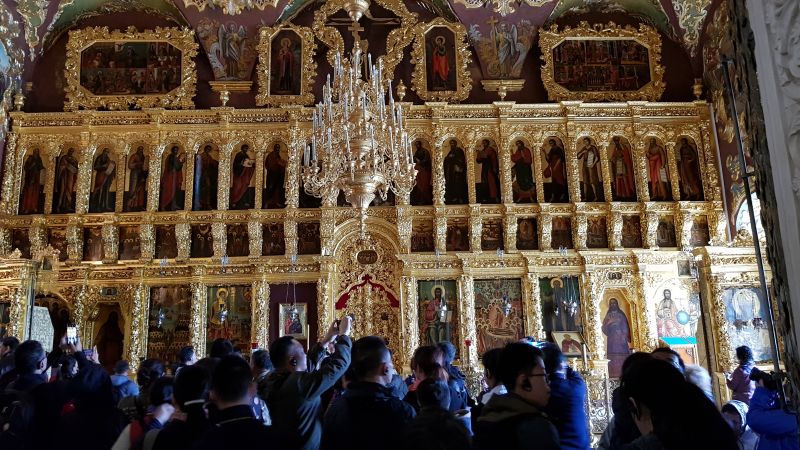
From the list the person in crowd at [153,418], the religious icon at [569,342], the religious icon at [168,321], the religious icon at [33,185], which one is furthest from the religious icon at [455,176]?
the person in crowd at [153,418]

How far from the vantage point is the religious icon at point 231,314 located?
42.2 ft

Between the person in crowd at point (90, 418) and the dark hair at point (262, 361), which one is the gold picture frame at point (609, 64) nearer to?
the dark hair at point (262, 361)

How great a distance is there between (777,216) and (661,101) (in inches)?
499

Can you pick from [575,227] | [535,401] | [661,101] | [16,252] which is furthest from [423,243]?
[535,401]

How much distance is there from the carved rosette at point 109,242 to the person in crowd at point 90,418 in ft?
31.7

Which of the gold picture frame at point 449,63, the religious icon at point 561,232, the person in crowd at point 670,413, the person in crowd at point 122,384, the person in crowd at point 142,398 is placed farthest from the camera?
the gold picture frame at point 449,63

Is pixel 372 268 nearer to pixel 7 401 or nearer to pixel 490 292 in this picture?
pixel 490 292

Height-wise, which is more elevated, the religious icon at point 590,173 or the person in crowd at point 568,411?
the religious icon at point 590,173

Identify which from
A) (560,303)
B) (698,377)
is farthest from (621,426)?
(560,303)

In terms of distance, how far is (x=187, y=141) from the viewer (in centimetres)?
1369

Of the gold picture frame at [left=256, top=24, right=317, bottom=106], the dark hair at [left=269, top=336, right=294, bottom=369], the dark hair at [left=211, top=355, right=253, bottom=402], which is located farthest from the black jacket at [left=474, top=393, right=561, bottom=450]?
the gold picture frame at [left=256, top=24, right=317, bottom=106]

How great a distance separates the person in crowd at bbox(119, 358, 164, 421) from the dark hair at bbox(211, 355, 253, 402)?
3.03ft

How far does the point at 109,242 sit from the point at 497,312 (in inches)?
322

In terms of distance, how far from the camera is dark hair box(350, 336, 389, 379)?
339 cm
